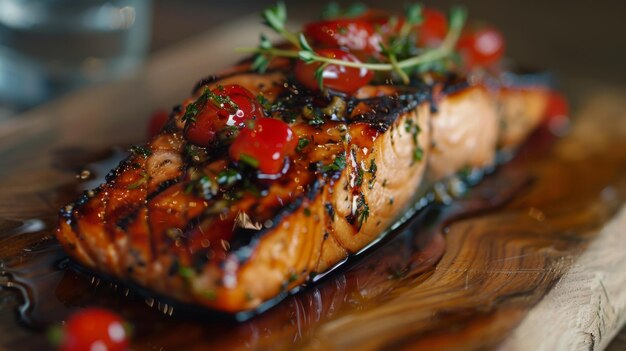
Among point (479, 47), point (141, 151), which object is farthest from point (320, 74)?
point (479, 47)

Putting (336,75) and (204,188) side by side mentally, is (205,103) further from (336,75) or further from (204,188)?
(336,75)

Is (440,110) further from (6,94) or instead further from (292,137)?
(6,94)

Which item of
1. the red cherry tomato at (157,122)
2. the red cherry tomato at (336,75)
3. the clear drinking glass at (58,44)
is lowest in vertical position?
the red cherry tomato at (336,75)

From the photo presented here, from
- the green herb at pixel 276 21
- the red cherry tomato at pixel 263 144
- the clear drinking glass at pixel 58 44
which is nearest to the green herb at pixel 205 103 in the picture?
the red cherry tomato at pixel 263 144

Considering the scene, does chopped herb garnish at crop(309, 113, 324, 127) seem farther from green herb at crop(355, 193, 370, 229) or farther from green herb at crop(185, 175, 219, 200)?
green herb at crop(185, 175, 219, 200)

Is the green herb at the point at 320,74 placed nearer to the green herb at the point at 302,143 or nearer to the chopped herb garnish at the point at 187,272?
the green herb at the point at 302,143

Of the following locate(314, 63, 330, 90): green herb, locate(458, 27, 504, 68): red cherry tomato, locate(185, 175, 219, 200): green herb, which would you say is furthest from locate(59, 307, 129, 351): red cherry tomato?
locate(458, 27, 504, 68): red cherry tomato
